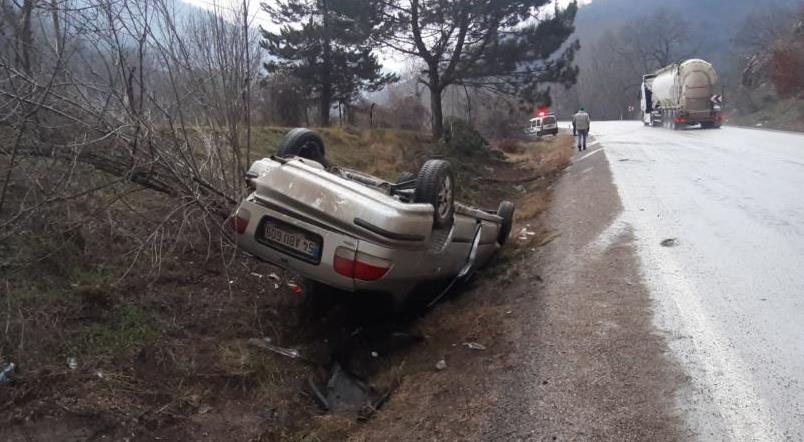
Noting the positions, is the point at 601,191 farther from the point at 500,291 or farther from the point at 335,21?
the point at 335,21

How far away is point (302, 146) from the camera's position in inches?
239

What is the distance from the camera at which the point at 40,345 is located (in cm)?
390

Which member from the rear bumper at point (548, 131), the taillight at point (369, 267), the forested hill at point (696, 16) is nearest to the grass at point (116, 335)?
the taillight at point (369, 267)

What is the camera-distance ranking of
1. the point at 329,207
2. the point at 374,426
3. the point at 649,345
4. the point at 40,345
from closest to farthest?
the point at 374,426
the point at 40,345
the point at 649,345
the point at 329,207

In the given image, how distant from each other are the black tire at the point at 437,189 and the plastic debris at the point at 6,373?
291 cm

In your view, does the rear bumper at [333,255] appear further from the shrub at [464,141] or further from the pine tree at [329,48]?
the pine tree at [329,48]

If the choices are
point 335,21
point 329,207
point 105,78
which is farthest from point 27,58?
point 335,21

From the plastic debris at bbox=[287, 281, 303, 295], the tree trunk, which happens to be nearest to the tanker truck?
the tree trunk

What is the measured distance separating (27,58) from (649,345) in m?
4.86

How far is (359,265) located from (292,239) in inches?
22.5

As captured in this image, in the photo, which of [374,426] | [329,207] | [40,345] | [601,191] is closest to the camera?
[374,426]

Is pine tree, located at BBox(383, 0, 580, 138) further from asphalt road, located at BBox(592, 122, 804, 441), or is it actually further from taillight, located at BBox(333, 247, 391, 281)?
taillight, located at BBox(333, 247, 391, 281)

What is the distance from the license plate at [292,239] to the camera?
4.54 m

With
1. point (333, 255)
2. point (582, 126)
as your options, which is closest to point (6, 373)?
point (333, 255)
